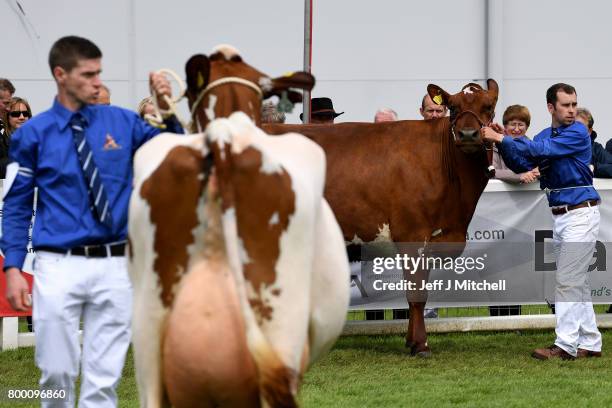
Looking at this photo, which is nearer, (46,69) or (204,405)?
(204,405)

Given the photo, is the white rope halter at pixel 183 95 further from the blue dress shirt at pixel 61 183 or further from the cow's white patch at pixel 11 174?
the cow's white patch at pixel 11 174

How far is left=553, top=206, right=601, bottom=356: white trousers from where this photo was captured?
333 inches

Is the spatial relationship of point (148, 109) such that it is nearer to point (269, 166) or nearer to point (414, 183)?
point (269, 166)

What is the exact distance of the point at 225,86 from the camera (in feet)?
14.4

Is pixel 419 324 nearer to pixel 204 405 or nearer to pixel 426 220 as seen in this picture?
pixel 426 220

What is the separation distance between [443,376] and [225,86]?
4.07 m

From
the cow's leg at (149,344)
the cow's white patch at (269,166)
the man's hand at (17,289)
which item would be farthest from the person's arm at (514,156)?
the cow's leg at (149,344)

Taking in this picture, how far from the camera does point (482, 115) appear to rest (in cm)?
878

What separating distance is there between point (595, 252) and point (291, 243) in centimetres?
656

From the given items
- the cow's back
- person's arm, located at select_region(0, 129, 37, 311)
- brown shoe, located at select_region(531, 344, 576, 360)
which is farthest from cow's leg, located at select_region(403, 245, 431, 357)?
person's arm, located at select_region(0, 129, 37, 311)

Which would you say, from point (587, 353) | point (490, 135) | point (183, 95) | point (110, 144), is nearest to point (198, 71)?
point (183, 95)

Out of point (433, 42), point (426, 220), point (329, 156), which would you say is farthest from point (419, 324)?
point (433, 42)

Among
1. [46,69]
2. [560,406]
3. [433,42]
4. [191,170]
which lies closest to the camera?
[191,170]

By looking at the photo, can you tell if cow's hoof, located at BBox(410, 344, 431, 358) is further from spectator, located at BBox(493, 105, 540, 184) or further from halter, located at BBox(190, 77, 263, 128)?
halter, located at BBox(190, 77, 263, 128)
